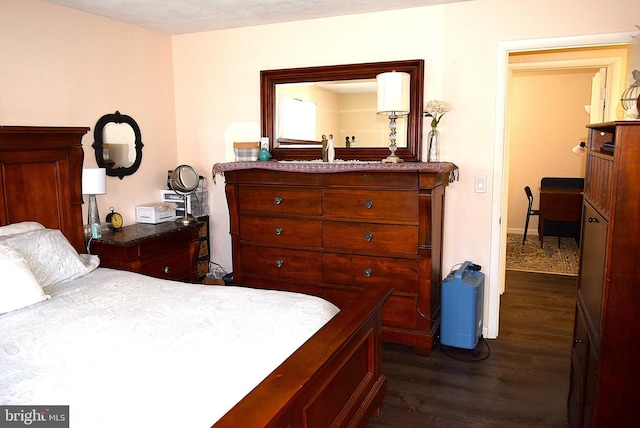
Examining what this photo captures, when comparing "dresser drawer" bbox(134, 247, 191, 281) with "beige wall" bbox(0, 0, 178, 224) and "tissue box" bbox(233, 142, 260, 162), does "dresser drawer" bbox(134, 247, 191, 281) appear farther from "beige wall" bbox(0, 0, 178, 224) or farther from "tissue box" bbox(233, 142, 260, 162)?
"tissue box" bbox(233, 142, 260, 162)

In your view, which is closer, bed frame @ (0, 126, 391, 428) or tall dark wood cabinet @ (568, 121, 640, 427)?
bed frame @ (0, 126, 391, 428)

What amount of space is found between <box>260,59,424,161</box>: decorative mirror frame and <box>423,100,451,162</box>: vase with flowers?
11 centimetres

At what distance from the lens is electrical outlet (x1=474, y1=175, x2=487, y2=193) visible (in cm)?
362

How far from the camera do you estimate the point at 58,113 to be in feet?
11.3

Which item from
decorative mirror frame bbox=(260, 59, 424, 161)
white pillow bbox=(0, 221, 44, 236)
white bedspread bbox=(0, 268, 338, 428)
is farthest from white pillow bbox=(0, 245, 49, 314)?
decorative mirror frame bbox=(260, 59, 424, 161)

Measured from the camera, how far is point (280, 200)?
370 centimetres

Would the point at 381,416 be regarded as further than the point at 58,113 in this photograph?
No

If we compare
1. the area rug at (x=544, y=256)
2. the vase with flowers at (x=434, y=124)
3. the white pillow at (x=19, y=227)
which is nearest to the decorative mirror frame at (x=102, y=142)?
the white pillow at (x=19, y=227)

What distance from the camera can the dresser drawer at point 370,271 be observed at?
3.38m

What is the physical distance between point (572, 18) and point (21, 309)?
3.62m

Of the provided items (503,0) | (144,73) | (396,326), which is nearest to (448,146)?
(503,0)

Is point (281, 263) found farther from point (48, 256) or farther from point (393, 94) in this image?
point (48, 256)

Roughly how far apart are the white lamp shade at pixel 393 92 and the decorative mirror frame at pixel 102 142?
2044mm

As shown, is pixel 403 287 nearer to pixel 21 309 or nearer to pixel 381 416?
pixel 381 416
